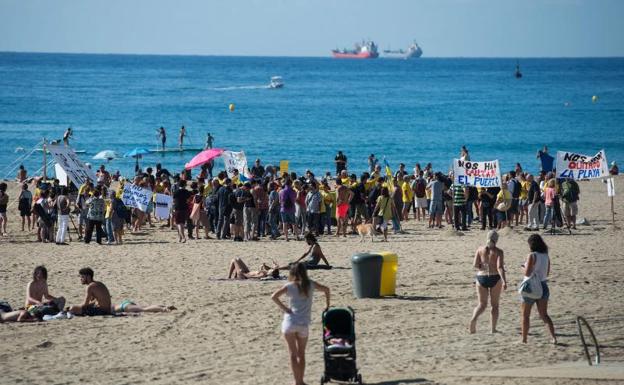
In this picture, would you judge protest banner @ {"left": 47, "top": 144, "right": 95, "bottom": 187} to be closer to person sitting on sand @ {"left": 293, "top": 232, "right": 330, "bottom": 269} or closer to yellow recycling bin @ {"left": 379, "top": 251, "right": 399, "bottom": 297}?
person sitting on sand @ {"left": 293, "top": 232, "right": 330, "bottom": 269}

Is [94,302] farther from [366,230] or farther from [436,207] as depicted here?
[436,207]

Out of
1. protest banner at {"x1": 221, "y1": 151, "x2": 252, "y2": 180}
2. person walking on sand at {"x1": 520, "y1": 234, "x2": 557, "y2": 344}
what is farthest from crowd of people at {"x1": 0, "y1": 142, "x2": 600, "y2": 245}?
person walking on sand at {"x1": 520, "y1": 234, "x2": 557, "y2": 344}

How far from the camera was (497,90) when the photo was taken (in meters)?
127

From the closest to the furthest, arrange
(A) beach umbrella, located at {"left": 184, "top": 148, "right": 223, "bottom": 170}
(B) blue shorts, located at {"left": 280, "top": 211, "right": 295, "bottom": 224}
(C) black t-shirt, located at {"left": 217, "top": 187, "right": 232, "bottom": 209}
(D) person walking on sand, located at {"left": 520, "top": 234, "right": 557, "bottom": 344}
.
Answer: (D) person walking on sand, located at {"left": 520, "top": 234, "right": 557, "bottom": 344}, (C) black t-shirt, located at {"left": 217, "top": 187, "right": 232, "bottom": 209}, (B) blue shorts, located at {"left": 280, "top": 211, "right": 295, "bottom": 224}, (A) beach umbrella, located at {"left": 184, "top": 148, "right": 223, "bottom": 170}

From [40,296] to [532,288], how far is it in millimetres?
6532

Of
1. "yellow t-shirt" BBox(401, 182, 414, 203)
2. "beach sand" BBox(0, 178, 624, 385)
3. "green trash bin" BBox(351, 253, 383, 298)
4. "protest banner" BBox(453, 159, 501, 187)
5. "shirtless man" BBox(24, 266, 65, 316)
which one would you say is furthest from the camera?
"yellow t-shirt" BBox(401, 182, 414, 203)

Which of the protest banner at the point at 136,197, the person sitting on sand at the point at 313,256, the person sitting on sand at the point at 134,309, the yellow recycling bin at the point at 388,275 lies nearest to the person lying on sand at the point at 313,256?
the person sitting on sand at the point at 313,256

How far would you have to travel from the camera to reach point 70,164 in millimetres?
24266

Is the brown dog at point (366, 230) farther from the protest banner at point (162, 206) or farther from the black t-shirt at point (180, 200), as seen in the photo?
the protest banner at point (162, 206)

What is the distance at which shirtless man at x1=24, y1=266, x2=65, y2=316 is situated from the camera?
13664mm

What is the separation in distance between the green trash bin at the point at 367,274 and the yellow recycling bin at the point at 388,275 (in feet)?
0.28

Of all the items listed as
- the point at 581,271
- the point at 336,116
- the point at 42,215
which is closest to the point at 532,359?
the point at 581,271

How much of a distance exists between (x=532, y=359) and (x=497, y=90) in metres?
118

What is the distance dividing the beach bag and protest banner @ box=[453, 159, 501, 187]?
10.9 meters
